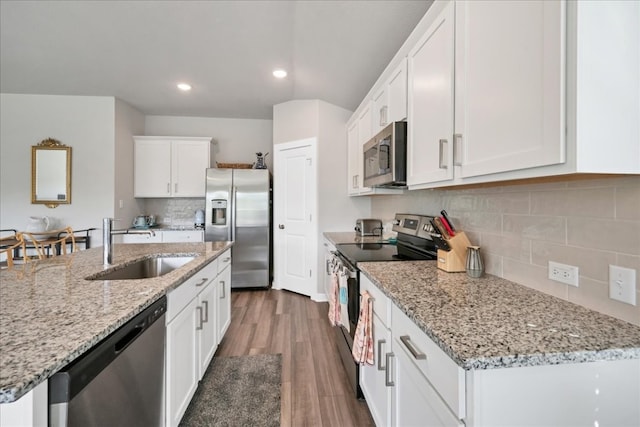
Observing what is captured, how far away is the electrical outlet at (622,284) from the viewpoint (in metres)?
0.83

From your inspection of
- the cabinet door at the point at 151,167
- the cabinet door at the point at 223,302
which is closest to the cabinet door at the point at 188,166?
the cabinet door at the point at 151,167

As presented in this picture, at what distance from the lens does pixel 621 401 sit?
73cm

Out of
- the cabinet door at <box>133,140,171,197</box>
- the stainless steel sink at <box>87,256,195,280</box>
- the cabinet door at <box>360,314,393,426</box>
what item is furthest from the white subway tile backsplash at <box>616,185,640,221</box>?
the cabinet door at <box>133,140,171,197</box>

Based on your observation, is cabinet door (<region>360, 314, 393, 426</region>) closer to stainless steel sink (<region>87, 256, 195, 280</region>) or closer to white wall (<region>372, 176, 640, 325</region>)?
white wall (<region>372, 176, 640, 325</region>)

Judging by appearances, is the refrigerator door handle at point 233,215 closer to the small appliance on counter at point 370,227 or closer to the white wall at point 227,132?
the white wall at point 227,132

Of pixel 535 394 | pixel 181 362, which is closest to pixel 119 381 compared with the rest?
pixel 181 362

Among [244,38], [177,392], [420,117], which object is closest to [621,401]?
[420,117]

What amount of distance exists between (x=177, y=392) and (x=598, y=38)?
204 cm

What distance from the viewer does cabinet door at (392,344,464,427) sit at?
31.0 inches

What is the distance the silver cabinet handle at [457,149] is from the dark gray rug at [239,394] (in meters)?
1.66

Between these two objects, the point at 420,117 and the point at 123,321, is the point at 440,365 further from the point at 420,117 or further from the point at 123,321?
the point at 420,117

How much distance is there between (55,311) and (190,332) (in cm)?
76

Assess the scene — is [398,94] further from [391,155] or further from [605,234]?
[605,234]

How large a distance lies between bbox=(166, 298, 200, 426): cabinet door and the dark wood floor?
0.56 metres
